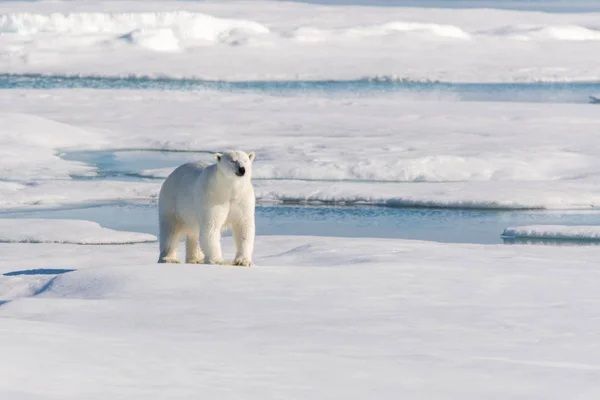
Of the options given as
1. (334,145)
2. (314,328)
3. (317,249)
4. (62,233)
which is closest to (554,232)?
(317,249)

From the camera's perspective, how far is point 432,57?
96.0 feet

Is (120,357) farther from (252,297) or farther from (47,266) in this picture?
(47,266)

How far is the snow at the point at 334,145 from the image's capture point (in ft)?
29.7

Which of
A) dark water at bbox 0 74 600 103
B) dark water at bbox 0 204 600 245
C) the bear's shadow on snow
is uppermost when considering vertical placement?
the bear's shadow on snow

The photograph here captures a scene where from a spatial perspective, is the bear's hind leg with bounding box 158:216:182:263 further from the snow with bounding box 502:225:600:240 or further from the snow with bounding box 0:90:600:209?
the snow with bounding box 0:90:600:209

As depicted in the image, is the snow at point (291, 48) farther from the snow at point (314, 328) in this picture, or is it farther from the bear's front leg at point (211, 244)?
the snow at point (314, 328)

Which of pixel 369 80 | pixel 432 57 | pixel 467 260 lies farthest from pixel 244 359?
pixel 432 57

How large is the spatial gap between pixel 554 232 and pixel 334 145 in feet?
17.1

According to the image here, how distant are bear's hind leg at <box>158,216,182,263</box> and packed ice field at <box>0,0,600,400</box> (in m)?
0.50

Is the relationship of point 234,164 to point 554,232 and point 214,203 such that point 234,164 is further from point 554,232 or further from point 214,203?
point 554,232

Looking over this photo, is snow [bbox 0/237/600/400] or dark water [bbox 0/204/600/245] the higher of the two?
snow [bbox 0/237/600/400]

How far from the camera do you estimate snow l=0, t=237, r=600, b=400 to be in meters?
2.73

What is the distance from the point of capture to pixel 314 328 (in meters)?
3.68

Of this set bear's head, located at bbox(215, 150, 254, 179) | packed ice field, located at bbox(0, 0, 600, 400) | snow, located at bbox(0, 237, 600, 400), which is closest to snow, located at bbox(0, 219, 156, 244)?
packed ice field, located at bbox(0, 0, 600, 400)
